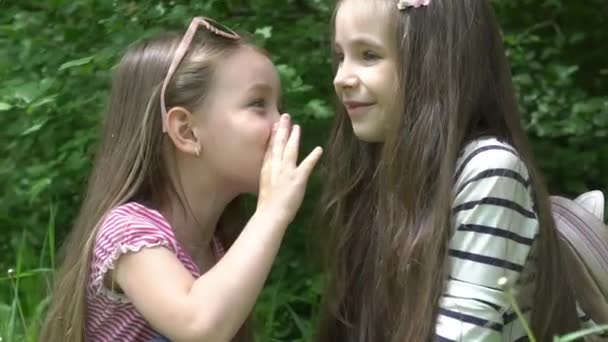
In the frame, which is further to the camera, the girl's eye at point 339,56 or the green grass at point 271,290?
the green grass at point 271,290

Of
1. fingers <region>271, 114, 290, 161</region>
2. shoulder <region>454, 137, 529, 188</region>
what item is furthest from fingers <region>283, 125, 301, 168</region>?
shoulder <region>454, 137, 529, 188</region>

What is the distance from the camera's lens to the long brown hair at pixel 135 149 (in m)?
3.32

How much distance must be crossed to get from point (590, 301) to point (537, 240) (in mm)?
263

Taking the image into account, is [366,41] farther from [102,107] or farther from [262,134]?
[102,107]

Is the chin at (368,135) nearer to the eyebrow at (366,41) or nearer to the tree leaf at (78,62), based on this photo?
the eyebrow at (366,41)

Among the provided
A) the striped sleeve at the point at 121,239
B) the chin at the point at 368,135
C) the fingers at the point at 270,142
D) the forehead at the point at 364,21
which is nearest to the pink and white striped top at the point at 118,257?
the striped sleeve at the point at 121,239

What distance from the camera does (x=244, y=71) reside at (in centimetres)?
338

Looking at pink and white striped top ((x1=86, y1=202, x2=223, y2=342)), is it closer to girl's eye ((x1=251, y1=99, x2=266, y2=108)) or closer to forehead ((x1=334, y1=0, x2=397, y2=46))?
→ girl's eye ((x1=251, y1=99, x2=266, y2=108))

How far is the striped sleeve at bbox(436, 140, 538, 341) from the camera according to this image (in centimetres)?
296

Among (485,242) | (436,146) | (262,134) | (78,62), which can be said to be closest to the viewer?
(485,242)

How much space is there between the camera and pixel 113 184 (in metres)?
3.36

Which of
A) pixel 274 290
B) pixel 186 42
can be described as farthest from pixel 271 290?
pixel 186 42

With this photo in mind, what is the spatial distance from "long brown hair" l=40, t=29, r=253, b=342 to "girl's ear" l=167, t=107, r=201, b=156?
3 cm

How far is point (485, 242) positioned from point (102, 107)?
178 cm
